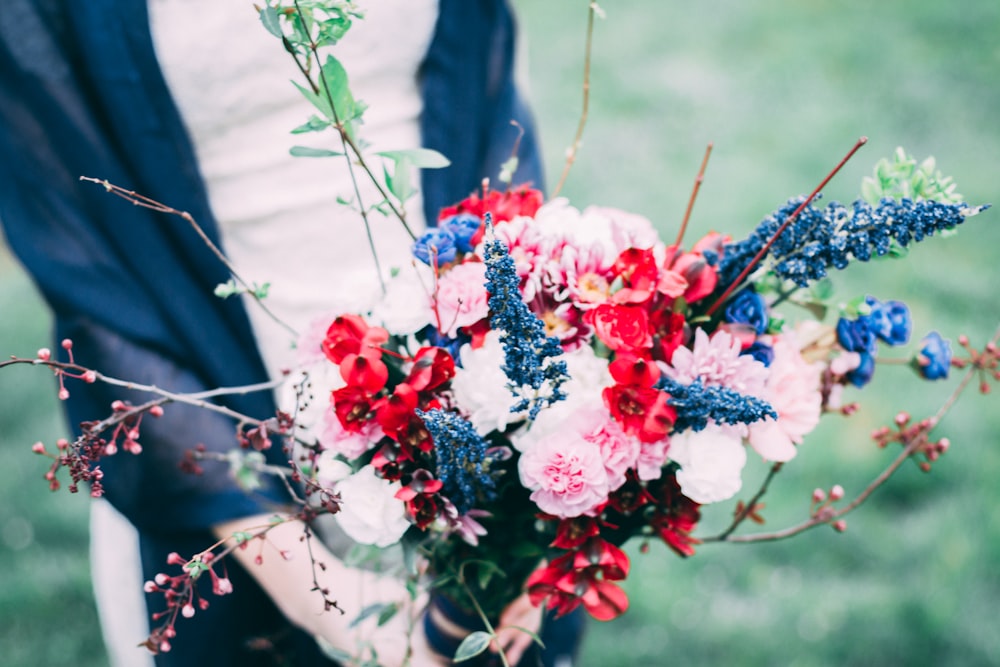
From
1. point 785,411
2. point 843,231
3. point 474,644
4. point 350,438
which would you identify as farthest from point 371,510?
point 843,231

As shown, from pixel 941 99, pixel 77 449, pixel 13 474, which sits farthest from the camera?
pixel 941 99

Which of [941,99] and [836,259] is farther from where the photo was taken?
[941,99]

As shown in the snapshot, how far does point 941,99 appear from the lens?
4355 millimetres

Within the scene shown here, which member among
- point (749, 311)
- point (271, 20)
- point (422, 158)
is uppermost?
point (271, 20)

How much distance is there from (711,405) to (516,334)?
0.62ft

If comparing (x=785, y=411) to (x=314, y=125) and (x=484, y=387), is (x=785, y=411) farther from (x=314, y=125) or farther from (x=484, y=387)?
(x=314, y=125)

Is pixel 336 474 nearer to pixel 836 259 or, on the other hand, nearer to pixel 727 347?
pixel 727 347

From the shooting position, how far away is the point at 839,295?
102 cm

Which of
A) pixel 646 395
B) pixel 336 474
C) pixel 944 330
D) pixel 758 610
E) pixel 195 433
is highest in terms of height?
pixel 646 395

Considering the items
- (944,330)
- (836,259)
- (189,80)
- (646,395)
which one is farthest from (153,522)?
(944,330)

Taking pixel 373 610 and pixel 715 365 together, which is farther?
pixel 373 610

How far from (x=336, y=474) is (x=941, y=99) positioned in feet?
14.6

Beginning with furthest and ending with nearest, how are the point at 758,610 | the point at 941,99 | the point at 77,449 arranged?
1. the point at 941,99
2. the point at 758,610
3. the point at 77,449

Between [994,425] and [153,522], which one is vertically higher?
[153,522]
